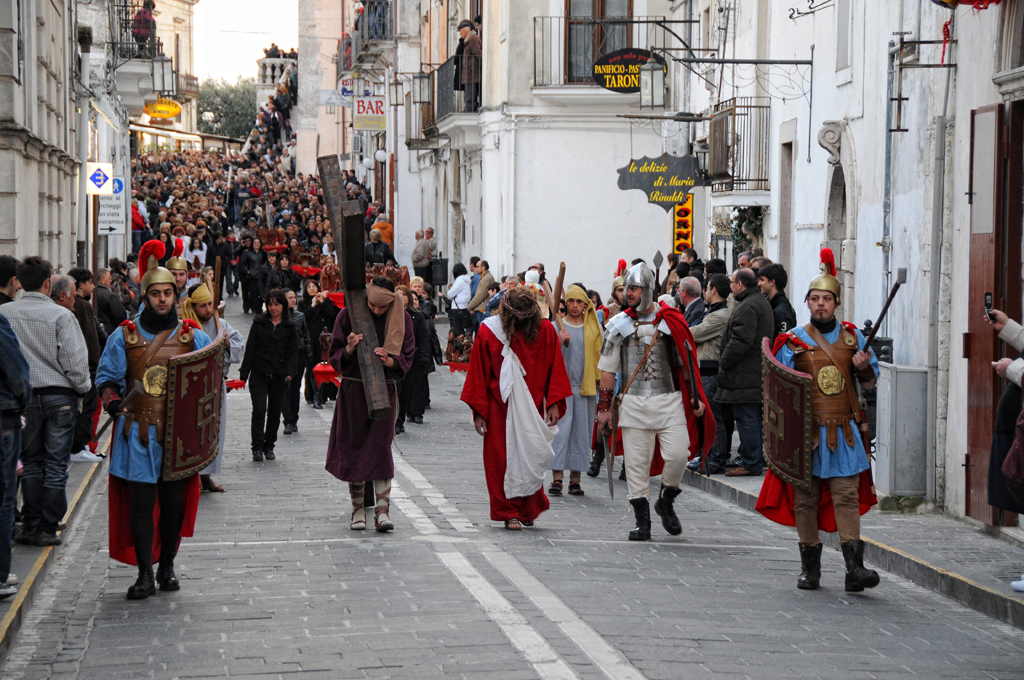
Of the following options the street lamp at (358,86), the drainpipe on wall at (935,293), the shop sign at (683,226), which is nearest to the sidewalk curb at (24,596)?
the drainpipe on wall at (935,293)

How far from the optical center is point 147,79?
1399 inches

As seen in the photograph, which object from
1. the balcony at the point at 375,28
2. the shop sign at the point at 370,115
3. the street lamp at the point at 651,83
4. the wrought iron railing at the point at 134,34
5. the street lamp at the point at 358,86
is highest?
the balcony at the point at 375,28

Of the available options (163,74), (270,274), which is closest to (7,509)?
(270,274)

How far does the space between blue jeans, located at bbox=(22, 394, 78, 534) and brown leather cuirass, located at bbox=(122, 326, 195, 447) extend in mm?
1449

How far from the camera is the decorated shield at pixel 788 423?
8016 millimetres

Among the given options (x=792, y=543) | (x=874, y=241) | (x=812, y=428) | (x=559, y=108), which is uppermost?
(x=559, y=108)

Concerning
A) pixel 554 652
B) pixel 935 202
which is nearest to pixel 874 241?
pixel 935 202

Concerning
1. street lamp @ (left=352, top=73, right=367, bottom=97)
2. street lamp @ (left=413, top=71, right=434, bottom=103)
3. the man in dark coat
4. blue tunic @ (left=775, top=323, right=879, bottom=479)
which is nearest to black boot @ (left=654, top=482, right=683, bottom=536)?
blue tunic @ (left=775, top=323, right=879, bottom=479)

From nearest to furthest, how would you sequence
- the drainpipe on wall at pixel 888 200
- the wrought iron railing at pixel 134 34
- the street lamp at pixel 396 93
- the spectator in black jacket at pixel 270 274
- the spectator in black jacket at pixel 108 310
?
the drainpipe on wall at pixel 888 200
the spectator in black jacket at pixel 108 310
the spectator in black jacket at pixel 270 274
the wrought iron railing at pixel 134 34
the street lamp at pixel 396 93

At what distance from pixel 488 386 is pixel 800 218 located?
7.62 meters

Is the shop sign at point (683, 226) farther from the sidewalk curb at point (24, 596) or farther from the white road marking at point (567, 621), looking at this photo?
the white road marking at point (567, 621)

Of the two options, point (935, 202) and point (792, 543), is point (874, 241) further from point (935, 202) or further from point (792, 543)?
point (792, 543)

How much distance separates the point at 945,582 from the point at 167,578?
4.48m

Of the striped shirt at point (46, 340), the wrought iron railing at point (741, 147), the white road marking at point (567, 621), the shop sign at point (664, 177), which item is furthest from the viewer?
the shop sign at point (664, 177)
